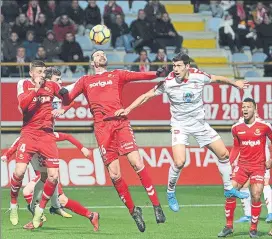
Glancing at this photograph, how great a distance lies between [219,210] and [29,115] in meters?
4.77

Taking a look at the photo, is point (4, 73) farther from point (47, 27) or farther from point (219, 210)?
point (219, 210)

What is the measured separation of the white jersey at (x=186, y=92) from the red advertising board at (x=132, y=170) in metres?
8.01

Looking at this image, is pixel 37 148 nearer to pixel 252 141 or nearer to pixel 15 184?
pixel 15 184

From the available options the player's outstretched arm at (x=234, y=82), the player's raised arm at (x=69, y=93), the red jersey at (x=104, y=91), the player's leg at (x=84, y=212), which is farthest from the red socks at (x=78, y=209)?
the player's outstretched arm at (x=234, y=82)

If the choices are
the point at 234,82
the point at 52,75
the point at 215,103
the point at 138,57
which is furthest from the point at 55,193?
the point at 138,57

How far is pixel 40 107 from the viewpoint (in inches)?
600

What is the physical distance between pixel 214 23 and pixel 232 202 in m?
15.8

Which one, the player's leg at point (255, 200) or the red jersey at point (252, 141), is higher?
the red jersey at point (252, 141)

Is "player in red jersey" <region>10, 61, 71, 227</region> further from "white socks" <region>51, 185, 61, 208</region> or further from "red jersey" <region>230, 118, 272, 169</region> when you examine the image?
"red jersey" <region>230, 118, 272, 169</region>

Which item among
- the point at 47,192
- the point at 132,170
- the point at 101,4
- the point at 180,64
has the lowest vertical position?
the point at 132,170

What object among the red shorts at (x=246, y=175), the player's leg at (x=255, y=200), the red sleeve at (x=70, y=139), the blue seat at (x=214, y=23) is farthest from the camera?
the blue seat at (x=214, y=23)

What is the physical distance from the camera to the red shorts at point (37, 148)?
1519cm

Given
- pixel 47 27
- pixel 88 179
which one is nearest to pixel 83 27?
pixel 47 27

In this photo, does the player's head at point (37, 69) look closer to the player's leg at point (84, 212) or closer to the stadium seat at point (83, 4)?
the player's leg at point (84, 212)
